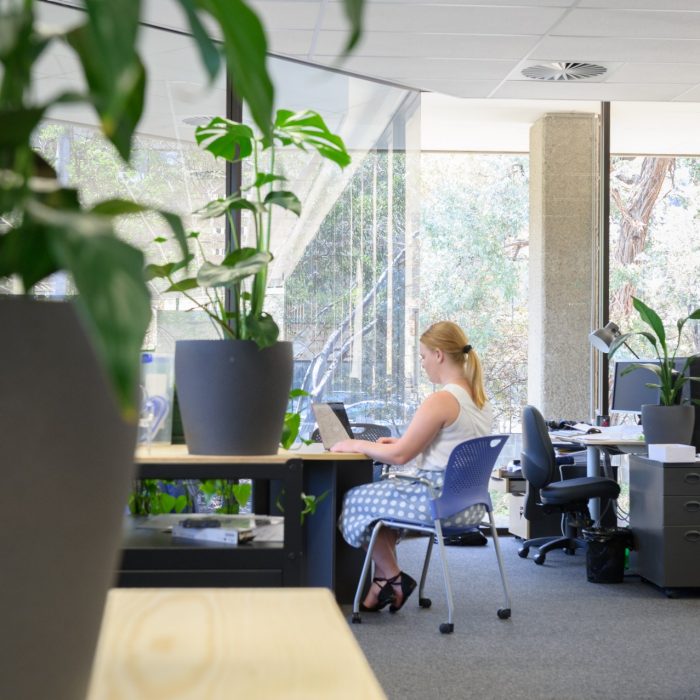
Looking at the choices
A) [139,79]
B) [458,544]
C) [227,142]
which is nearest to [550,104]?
[458,544]

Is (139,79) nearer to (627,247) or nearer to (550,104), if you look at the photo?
(550,104)

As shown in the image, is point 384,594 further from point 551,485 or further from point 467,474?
point 551,485

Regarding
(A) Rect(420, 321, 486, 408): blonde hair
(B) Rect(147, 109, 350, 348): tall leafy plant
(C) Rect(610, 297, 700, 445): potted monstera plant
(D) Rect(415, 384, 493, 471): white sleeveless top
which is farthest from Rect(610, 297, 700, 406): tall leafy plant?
(B) Rect(147, 109, 350, 348): tall leafy plant

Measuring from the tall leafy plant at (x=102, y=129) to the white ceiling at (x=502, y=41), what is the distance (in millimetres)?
4443

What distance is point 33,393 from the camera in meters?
0.51

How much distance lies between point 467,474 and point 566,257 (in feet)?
11.2

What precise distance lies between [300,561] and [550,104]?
5.56 metres

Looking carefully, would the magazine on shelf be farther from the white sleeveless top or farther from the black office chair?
the black office chair

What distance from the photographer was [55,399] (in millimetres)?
519

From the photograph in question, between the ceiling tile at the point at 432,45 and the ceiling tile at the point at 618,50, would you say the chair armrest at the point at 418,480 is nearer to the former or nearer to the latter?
the ceiling tile at the point at 432,45

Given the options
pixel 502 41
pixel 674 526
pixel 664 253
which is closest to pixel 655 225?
pixel 664 253

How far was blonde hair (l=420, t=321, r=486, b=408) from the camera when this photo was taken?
→ 4449 mm

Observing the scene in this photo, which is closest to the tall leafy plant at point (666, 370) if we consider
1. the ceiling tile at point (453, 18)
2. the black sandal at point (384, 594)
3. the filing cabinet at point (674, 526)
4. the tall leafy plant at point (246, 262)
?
the filing cabinet at point (674, 526)

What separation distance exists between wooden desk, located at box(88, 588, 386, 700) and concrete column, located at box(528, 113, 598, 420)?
257 inches
